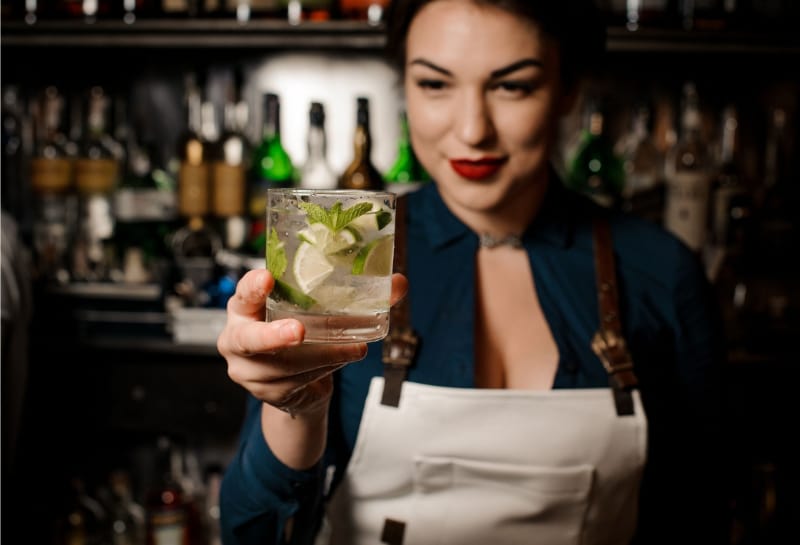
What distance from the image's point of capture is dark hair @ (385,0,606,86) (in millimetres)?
1259

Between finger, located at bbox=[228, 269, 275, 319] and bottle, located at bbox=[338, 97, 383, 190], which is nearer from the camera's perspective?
finger, located at bbox=[228, 269, 275, 319]

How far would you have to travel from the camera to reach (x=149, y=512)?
195 cm

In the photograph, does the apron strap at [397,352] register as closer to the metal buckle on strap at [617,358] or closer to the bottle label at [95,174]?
the metal buckle on strap at [617,358]

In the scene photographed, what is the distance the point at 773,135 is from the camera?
208 cm

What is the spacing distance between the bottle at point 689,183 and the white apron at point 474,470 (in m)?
0.76

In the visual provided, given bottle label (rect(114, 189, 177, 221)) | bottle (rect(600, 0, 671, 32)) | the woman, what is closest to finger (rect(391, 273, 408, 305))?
the woman

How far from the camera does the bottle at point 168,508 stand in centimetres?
192

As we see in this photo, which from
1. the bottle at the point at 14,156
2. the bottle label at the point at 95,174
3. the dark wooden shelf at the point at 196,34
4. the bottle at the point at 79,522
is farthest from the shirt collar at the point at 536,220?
the bottle at the point at 14,156

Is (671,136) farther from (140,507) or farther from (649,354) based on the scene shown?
(140,507)

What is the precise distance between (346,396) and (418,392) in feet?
0.37

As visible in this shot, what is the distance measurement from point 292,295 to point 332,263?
0.16ft

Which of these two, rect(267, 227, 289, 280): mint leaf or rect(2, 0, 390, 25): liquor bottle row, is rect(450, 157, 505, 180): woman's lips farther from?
rect(2, 0, 390, 25): liquor bottle row

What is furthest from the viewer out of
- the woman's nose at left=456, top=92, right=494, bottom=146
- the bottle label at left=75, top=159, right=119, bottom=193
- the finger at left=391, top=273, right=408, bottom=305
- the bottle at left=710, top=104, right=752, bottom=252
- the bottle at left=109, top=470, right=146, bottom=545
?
the bottle label at left=75, top=159, right=119, bottom=193

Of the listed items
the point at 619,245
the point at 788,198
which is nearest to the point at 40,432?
the point at 619,245
